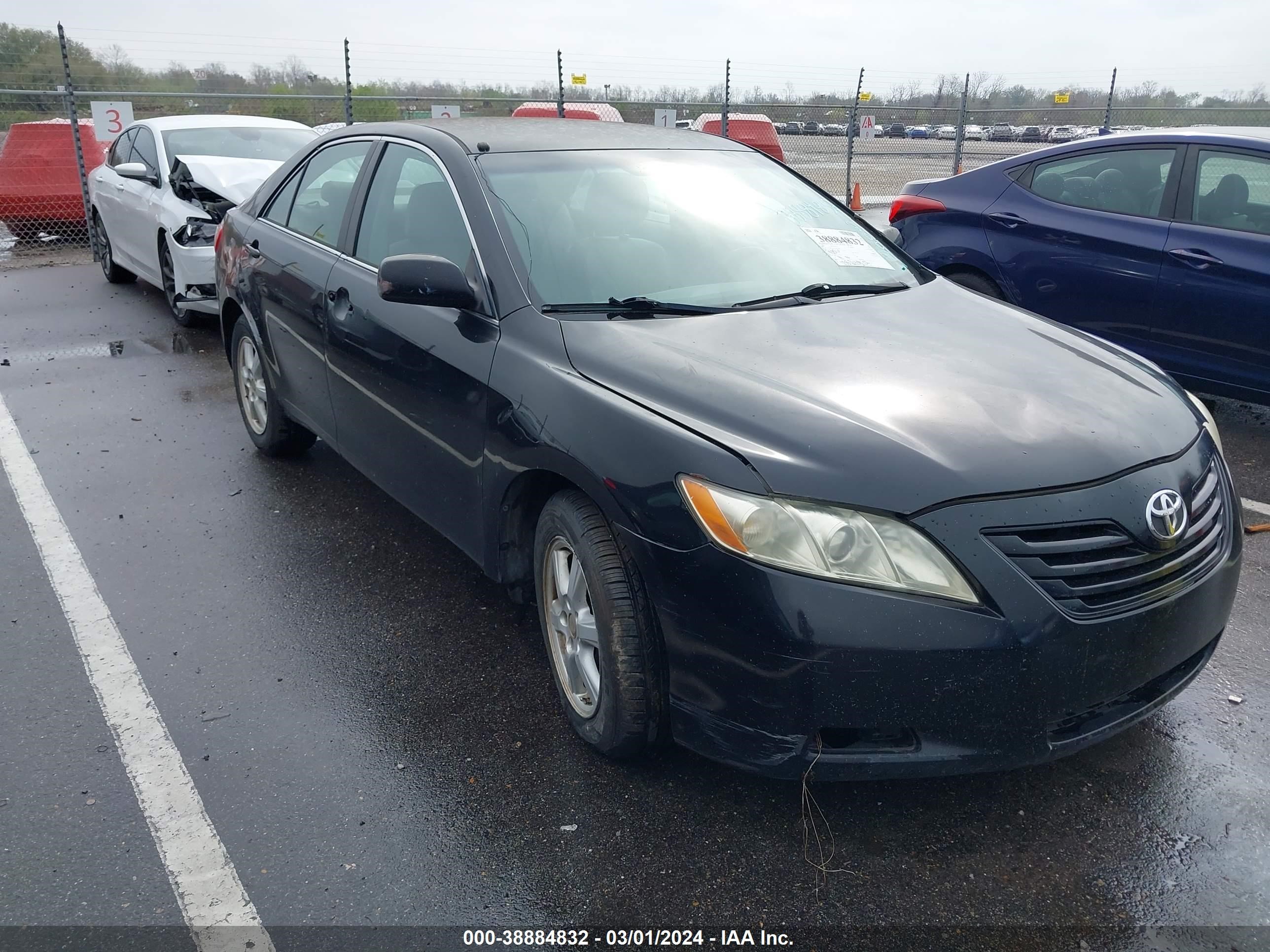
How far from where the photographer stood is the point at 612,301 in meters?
3.16

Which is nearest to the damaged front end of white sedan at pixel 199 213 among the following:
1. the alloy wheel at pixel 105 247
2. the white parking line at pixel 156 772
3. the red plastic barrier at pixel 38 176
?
the alloy wheel at pixel 105 247

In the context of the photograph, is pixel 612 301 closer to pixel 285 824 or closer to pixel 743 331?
pixel 743 331

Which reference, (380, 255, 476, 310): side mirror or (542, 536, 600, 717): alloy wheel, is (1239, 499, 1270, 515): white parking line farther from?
(380, 255, 476, 310): side mirror

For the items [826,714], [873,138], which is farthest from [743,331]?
[873,138]

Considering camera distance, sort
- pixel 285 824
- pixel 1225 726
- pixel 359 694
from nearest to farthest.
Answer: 1. pixel 285 824
2. pixel 1225 726
3. pixel 359 694

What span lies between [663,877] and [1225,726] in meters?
1.76

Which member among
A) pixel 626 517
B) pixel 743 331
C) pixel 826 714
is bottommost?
pixel 826 714

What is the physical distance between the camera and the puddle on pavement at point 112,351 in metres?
7.46

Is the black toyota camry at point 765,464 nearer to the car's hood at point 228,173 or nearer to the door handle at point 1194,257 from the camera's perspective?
the door handle at point 1194,257

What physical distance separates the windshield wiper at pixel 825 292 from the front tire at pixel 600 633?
95cm

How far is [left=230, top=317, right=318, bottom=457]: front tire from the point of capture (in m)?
5.03

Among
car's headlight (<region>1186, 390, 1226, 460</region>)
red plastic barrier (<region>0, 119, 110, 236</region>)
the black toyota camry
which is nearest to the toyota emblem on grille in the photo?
the black toyota camry

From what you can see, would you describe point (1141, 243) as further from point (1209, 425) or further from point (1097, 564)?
point (1097, 564)

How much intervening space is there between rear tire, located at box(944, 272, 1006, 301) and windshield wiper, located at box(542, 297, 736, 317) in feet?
11.9
